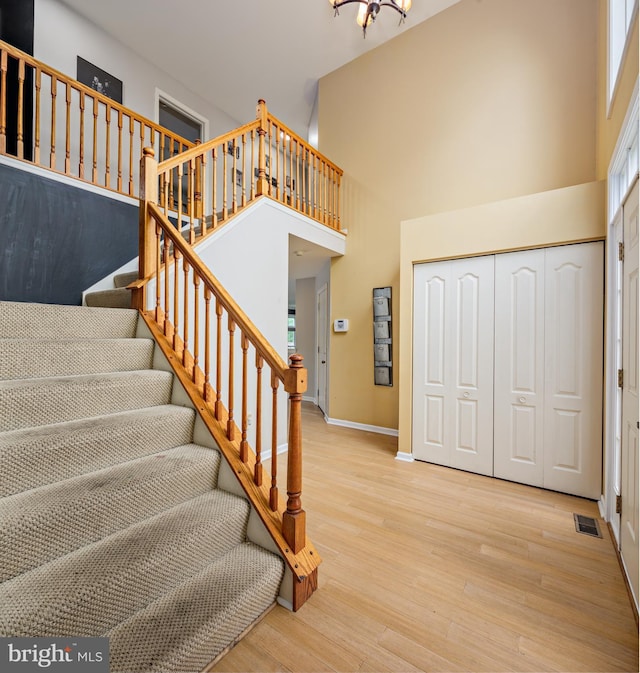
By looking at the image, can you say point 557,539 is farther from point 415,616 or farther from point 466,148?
point 466,148

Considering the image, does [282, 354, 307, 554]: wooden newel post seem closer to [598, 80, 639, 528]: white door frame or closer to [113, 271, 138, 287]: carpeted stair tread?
[598, 80, 639, 528]: white door frame

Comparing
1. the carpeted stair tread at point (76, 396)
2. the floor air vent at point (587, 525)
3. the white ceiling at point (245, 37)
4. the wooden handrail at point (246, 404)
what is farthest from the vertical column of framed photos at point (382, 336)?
the white ceiling at point (245, 37)

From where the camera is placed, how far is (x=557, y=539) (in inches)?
85.0

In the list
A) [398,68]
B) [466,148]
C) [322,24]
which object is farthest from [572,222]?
[322,24]

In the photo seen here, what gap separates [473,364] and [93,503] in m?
3.00

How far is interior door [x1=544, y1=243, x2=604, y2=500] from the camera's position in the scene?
8.68 ft

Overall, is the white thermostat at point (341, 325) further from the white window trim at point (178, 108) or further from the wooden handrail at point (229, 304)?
the white window trim at point (178, 108)

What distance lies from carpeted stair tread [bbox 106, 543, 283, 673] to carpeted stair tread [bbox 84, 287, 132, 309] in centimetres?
204

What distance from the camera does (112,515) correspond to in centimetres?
139

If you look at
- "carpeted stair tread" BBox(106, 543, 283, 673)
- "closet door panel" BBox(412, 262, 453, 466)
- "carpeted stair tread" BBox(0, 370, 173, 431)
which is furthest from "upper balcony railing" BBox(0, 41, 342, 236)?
"carpeted stair tread" BBox(106, 543, 283, 673)

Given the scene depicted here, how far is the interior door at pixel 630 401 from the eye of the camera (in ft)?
5.61

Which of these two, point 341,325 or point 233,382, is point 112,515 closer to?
point 233,382

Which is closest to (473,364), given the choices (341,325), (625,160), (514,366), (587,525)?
(514,366)

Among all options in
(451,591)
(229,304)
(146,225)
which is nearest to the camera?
(451,591)
